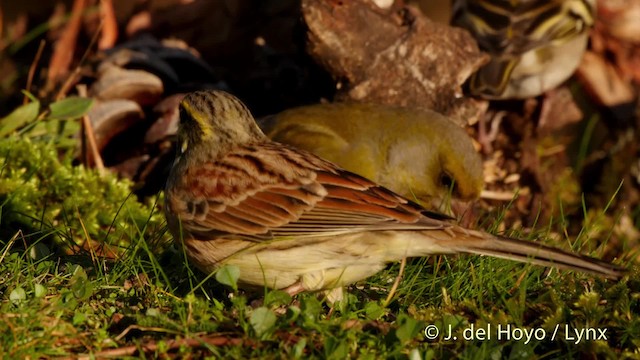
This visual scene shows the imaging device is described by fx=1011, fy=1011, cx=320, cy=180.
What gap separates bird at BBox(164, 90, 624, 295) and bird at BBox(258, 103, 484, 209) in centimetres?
141

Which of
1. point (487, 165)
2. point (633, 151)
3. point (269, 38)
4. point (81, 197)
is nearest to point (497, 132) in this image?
point (487, 165)

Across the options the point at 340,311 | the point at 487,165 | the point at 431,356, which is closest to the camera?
the point at 431,356

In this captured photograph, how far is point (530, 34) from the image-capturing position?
812cm

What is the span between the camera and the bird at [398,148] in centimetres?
611

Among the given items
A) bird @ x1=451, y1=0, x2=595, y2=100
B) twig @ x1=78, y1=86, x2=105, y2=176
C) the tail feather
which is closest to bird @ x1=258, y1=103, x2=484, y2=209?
twig @ x1=78, y1=86, x2=105, y2=176

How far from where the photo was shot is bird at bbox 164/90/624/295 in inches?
169

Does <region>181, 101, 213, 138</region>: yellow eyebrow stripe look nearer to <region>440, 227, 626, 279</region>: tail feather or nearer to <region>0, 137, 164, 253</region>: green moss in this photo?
<region>0, 137, 164, 253</region>: green moss

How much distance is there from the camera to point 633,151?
877 cm

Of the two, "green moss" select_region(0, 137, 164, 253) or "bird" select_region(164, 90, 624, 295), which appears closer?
"bird" select_region(164, 90, 624, 295)

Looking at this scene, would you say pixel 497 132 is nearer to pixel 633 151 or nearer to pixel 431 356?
pixel 633 151

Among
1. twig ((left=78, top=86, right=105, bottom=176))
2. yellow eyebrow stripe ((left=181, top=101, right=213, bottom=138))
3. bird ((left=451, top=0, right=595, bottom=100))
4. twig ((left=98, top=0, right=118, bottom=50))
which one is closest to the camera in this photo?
yellow eyebrow stripe ((left=181, top=101, right=213, bottom=138))

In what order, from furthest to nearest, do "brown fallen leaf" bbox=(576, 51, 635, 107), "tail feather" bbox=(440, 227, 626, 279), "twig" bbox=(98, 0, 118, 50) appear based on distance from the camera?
"brown fallen leaf" bbox=(576, 51, 635, 107) < "twig" bbox=(98, 0, 118, 50) < "tail feather" bbox=(440, 227, 626, 279)

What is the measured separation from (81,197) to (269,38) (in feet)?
9.03

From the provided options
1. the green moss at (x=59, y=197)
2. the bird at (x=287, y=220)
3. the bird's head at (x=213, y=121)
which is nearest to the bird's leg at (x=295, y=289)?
the bird at (x=287, y=220)
